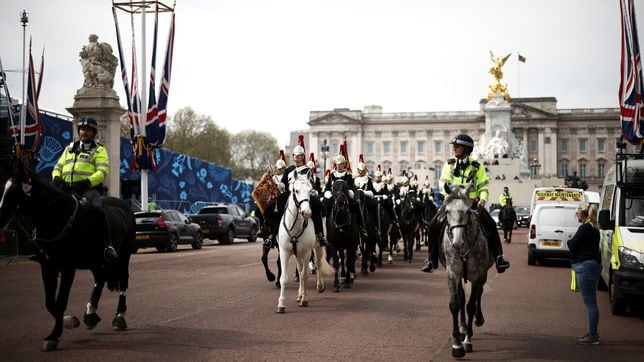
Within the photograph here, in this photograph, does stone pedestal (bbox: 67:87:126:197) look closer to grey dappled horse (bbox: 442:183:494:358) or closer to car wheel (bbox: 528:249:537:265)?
car wheel (bbox: 528:249:537:265)

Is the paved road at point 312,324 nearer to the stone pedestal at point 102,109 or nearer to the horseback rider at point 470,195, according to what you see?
the horseback rider at point 470,195

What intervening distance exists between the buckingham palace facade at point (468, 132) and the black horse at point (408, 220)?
115403 millimetres

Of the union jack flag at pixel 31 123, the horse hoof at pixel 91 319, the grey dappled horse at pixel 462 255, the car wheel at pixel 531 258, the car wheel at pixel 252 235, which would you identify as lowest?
the car wheel at pixel 252 235

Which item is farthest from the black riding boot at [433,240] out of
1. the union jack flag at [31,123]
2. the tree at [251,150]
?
the tree at [251,150]

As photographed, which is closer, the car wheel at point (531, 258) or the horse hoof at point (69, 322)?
the horse hoof at point (69, 322)

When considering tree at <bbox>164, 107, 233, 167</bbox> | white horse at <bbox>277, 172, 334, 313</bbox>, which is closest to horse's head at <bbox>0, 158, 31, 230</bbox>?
white horse at <bbox>277, 172, 334, 313</bbox>

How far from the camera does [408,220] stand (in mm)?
22812

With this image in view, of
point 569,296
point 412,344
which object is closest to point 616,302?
point 569,296

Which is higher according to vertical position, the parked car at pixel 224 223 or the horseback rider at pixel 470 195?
the horseback rider at pixel 470 195

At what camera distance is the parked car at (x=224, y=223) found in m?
35.1

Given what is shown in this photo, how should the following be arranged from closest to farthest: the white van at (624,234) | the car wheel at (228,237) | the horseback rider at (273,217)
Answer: the white van at (624,234)
the horseback rider at (273,217)
the car wheel at (228,237)

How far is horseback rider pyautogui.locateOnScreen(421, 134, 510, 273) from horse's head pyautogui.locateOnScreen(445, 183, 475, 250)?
0.56 m

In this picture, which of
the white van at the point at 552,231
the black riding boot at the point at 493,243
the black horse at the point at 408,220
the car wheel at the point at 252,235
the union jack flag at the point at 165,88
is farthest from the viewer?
the car wheel at the point at 252,235

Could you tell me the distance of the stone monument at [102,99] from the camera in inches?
1351
